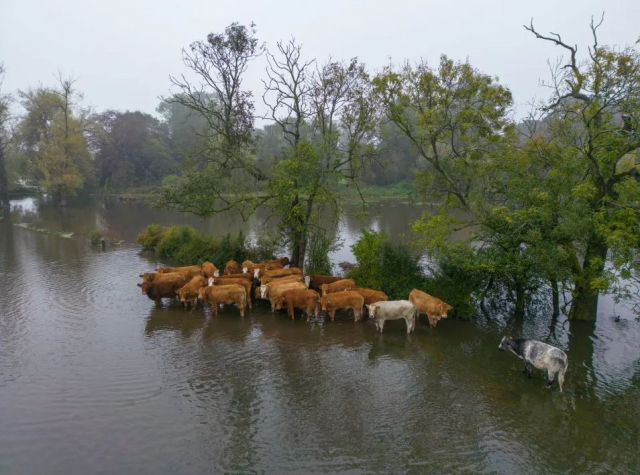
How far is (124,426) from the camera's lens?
820cm

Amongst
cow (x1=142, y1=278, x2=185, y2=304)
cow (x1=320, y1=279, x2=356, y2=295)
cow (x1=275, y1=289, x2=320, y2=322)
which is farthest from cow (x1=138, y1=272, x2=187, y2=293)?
cow (x1=320, y1=279, x2=356, y2=295)

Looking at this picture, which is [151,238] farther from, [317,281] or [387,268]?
[387,268]

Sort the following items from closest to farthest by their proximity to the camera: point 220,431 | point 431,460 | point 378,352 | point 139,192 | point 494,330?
point 431,460, point 220,431, point 378,352, point 494,330, point 139,192

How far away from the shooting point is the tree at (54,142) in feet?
146

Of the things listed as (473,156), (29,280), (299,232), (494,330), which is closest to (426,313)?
(494,330)

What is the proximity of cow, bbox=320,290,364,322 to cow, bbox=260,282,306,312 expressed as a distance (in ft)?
3.79

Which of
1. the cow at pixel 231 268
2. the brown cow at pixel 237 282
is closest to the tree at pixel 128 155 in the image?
the cow at pixel 231 268

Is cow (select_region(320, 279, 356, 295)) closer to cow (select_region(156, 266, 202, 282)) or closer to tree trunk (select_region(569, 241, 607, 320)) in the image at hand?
cow (select_region(156, 266, 202, 282))

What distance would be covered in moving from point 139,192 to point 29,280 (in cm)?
4695

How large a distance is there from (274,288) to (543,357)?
8113mm

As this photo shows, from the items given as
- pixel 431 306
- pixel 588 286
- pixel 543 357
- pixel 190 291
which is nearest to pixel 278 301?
pixel 190 291

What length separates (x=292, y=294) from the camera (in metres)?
14.3

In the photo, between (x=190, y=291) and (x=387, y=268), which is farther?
(x=387, y=268)

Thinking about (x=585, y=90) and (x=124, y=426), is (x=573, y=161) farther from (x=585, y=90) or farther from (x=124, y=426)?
(x=124, y=426)
